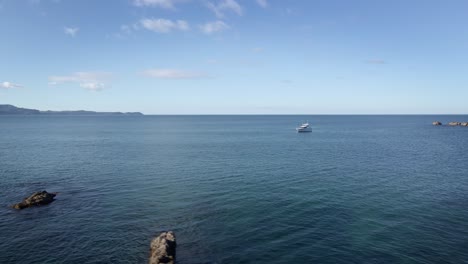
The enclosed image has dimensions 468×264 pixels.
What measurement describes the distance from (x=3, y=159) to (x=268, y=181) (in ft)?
215

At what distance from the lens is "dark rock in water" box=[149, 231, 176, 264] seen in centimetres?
2488

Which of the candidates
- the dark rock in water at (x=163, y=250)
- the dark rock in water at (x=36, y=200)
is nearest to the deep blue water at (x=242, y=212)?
the dark rock in water at (x=163, y=250)

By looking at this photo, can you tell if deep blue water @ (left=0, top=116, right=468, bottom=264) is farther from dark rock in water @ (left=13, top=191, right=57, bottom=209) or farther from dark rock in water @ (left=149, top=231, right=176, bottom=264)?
dark rock in water @ (left=13, top=191, right=57, bottom=209)

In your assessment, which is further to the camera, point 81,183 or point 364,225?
point 81,183

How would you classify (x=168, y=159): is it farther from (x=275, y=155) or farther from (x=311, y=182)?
(x=311, y=182)

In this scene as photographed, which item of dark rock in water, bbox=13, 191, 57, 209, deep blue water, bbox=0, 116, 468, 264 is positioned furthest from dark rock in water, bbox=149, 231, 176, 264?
dark rock in water, bbox=13, 191, 57, 209

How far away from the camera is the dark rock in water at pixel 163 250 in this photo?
81.6 ft

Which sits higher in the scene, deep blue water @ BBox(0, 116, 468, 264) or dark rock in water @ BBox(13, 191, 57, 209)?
dark rock in water @ BBox(13, 191, 57, 209)

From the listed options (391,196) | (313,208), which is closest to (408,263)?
(313,208)

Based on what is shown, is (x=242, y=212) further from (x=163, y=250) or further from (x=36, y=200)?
(x=36, y=200)

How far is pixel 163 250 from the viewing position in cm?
2536

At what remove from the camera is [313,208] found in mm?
38500

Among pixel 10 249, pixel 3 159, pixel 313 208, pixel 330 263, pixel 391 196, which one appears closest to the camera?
pixel 330 263

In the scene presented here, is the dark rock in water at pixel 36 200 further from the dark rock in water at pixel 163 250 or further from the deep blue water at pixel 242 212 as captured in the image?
the dark rock in water at pixel 163 250
